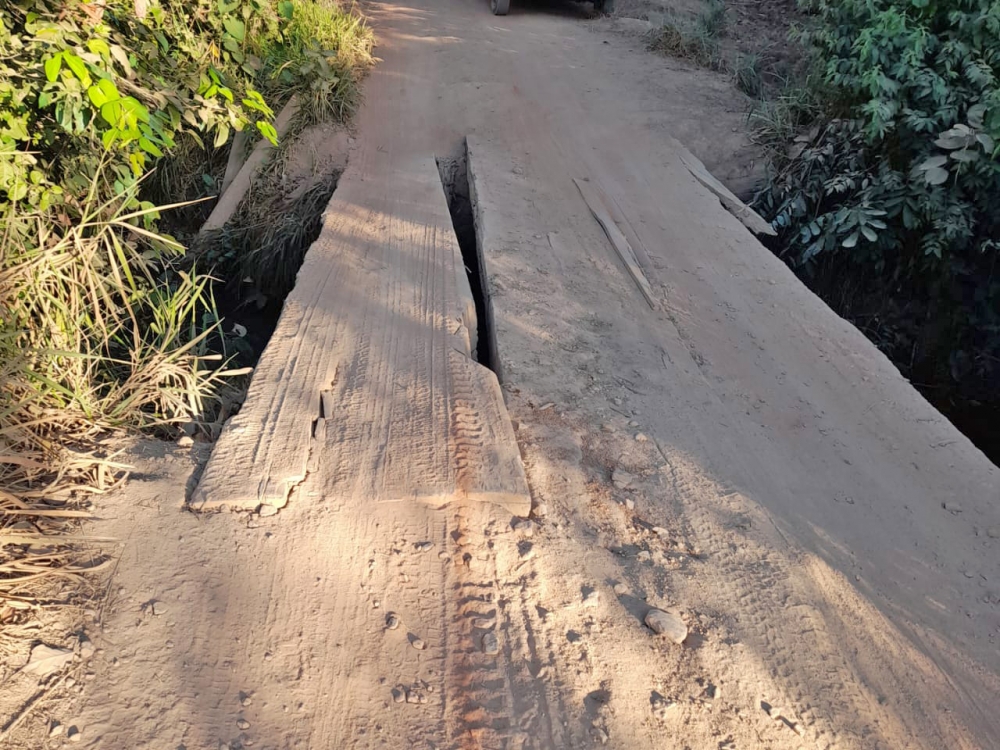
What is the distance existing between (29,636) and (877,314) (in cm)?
534

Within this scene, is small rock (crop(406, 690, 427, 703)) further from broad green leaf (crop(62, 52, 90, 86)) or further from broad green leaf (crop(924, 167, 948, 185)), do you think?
broad green leaf (crop(924, 167, 948, 185))

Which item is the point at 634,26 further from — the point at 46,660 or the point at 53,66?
the point at 46,660

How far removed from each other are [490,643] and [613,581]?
450 millimetres

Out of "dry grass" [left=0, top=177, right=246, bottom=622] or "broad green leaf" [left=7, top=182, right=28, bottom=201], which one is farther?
"broad green leaf" [left=7, top=182, right=28, bottom=201]

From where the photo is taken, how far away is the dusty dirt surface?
5.85 ft

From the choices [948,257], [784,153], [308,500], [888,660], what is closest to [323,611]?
[308,500]

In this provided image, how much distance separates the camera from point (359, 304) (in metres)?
3.54

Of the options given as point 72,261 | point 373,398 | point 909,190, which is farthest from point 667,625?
point 909,190

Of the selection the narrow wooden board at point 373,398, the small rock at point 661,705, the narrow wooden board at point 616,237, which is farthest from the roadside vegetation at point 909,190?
the small rock at point 661,705

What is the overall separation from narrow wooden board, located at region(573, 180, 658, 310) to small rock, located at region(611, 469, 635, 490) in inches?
55.5

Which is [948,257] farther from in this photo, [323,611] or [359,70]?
[359,70]

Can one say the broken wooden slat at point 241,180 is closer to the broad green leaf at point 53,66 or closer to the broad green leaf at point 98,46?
the broad green leaf at point 98,46

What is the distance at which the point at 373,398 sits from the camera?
9.36ft

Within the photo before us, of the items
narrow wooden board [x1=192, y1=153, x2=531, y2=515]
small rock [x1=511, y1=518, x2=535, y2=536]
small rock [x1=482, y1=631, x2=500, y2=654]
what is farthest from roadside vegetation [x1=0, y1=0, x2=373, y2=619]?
small rock [x1=511, y1=518, x2=535, y2=536]
